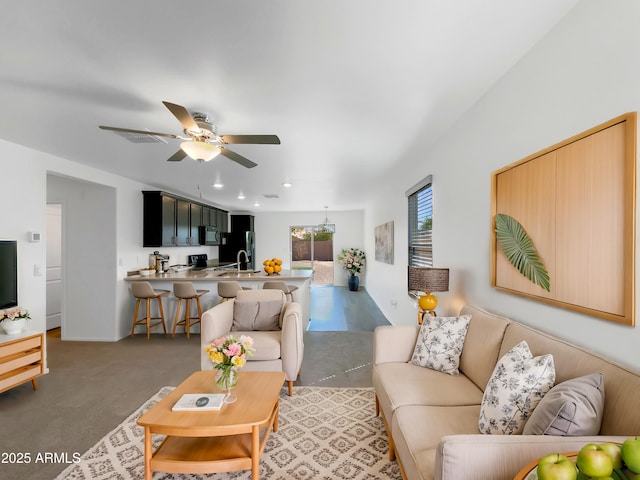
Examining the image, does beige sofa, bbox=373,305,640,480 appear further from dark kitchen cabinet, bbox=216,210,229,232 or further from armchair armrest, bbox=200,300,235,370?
dark kitchen cabinet, bbox=216,210,229,232

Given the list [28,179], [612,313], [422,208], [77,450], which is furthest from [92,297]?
[612,313]

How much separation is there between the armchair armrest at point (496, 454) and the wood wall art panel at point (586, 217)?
0.57 metres

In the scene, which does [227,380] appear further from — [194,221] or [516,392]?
[194,221]

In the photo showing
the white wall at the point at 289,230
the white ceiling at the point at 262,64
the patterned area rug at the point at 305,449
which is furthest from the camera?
the white wall at the point at 289,230

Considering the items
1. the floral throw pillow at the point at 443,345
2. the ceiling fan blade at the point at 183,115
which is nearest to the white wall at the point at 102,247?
the ceiling fan blade at the point at 183,115

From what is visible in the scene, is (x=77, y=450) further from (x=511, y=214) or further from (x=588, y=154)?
(x=588, y=154)

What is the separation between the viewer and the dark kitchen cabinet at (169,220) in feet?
16.9

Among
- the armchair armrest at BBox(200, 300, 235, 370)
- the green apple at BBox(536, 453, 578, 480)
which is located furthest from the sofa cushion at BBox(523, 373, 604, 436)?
the armchair armrest at BBox(200, 300, 235, 370)

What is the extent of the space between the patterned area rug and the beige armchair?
37cm

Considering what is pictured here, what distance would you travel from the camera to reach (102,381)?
3.14 metres

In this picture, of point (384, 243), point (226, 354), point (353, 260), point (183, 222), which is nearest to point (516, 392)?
point (226, 354)

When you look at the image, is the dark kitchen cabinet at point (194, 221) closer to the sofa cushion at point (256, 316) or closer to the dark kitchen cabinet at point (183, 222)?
the dark kitchen cabinet at point (183, 222)

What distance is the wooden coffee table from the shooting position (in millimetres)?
1605

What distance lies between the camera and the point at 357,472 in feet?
6.08
